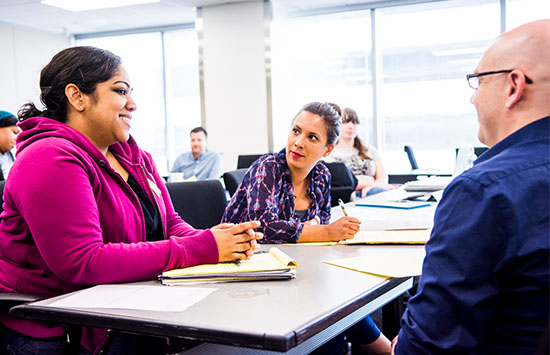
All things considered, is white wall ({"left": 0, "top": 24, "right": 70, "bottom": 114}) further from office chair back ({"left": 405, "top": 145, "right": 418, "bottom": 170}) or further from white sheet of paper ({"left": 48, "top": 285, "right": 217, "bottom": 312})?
white sheet of paper ({"left": 48, "top": 285, "right": 217, "bottom": 312})

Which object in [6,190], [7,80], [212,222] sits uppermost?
[7,80]

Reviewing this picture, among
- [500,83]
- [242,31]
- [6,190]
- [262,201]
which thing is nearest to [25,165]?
[6,190]

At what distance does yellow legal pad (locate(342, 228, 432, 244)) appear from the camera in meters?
1.90

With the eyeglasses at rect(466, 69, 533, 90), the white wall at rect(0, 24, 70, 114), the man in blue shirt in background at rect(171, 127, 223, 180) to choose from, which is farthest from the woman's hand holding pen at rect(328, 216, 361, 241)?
the white wall at rect(0, 24, 70, 114)

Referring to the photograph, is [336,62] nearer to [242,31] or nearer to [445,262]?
[242,31]

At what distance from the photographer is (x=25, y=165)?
137cm

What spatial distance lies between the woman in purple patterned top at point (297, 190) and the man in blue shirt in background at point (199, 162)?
3984 millimetres

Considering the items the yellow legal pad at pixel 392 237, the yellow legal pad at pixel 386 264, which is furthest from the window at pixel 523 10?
the yellow legal pad at pixel 386 264

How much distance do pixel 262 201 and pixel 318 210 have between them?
0.36 metres

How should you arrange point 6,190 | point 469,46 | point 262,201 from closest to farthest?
point 6,190, point 262,201, point 469,46

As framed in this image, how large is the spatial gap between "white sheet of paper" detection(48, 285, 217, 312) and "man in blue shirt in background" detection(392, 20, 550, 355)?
475mm

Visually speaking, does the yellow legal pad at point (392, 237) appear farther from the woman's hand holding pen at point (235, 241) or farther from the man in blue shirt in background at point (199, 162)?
the man in blue shirt in background at point (199, 162)

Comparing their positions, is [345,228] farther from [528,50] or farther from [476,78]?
[528,50]

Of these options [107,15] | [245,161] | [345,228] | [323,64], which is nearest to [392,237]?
[345,228]
